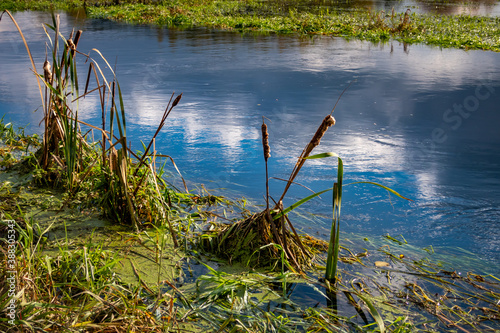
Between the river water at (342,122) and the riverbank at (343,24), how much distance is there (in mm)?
1803

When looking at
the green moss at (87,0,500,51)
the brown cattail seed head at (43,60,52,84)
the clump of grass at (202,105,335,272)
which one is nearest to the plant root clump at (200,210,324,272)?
the clump of grass at (202,105,335,272)

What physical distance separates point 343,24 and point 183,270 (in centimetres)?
1332

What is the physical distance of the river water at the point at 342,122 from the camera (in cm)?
318

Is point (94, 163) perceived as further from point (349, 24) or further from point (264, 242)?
point (349, 24)

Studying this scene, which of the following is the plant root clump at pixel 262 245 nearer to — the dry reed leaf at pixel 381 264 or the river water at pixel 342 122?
the dry reed leaf at pixel 381 264

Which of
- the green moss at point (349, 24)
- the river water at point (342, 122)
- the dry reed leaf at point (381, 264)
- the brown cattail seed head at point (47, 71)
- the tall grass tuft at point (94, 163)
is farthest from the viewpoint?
the green moss at point (349, 24)

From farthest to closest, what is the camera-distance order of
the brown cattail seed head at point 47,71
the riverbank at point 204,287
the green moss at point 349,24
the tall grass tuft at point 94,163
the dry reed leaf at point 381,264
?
the green moss at point 349,24 < the brown cattail seed head at point 47,71 < the tall grass tuft at point 94,163 < the dry reed leaf at point 381,264 < the riverbank at point 204,287

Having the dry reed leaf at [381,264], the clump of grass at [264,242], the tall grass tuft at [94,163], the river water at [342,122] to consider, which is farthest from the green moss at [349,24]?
the tall grass tuft at [94,163]

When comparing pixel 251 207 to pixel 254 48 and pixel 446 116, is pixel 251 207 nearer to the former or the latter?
pixel 446 116

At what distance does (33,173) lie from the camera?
10.5ft

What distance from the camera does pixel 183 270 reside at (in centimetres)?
235

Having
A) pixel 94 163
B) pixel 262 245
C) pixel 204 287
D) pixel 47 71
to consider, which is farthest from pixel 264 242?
pixel 47 71

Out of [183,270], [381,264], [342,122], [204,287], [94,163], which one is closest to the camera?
[204,287]

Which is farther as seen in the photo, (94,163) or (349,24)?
(349,24)
